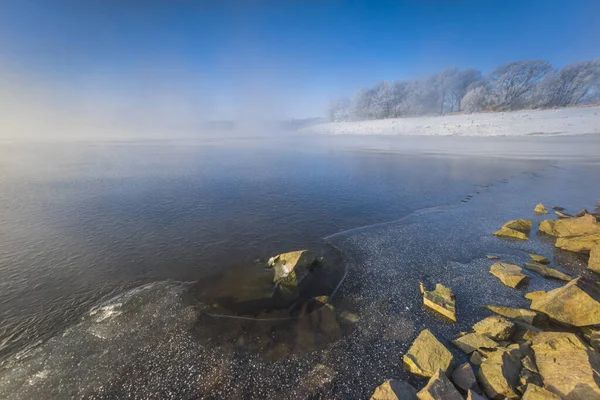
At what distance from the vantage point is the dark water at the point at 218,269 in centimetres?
509

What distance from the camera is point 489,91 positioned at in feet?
202

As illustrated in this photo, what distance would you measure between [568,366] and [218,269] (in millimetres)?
8968

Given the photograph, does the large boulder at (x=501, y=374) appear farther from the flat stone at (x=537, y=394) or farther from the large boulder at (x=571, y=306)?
the large boulder at (x=571, y=306)

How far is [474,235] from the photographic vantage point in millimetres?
11133

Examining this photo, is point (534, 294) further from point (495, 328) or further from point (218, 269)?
point (218, 269)

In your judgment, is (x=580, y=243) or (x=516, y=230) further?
(x=516, y=230)

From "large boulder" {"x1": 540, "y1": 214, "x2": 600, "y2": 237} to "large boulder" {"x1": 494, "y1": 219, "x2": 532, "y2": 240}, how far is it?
634 millimetres

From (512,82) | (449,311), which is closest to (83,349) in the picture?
(449,311)

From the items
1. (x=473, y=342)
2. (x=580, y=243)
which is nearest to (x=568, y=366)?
(x=473, y=342)

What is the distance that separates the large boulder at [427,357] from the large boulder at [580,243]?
28.5 ft

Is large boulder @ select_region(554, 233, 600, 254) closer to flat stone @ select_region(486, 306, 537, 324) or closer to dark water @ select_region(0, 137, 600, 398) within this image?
dark water @ select_region(0, 137, 600, 398)

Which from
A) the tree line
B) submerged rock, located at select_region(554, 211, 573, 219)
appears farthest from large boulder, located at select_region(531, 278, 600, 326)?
the tree line

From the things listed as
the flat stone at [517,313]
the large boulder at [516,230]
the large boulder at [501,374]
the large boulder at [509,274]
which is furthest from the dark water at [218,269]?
the large boulder at [501,374]

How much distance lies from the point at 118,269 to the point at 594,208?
926 inches
